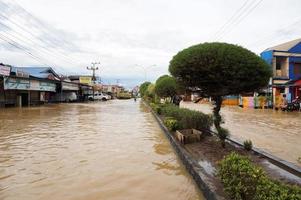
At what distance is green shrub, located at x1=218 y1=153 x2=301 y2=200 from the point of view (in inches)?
143

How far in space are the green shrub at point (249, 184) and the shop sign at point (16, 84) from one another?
3237 centimetres

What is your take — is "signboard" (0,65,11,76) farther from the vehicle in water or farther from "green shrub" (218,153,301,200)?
"green shrub" (218,153,301,200)

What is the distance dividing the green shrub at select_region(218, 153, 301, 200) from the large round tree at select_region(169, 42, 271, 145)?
3.31m

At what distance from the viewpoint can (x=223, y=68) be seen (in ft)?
25.3

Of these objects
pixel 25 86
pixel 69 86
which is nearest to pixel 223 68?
pixel 25 86

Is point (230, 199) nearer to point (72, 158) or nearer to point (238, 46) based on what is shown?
point (238, 46)

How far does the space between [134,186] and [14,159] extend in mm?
4379

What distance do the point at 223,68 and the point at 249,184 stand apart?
4010 millimetres

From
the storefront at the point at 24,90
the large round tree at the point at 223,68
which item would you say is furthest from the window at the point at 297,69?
the large round tree at the point at 223,68

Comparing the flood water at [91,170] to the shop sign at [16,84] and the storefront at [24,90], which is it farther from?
the storefront at [24,90]

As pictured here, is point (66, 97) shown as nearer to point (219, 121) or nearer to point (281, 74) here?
point (281, 74)

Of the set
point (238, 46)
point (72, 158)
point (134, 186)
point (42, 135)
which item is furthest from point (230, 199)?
point (42, 135)

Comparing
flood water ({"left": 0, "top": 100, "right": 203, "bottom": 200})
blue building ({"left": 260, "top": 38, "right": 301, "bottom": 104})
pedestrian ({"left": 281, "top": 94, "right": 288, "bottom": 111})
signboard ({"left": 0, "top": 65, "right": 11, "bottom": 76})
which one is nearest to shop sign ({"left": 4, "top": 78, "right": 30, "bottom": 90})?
signboard ({"left": 0, "top": 65, "right": 11, "bottom": 76})

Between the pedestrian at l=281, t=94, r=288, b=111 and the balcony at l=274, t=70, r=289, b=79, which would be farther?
the balcony at l=274, t=70, r=289, b=79
